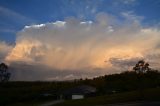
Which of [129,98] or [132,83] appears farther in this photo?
[132,83]

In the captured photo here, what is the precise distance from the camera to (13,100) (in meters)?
115

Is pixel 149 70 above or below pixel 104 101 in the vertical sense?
above

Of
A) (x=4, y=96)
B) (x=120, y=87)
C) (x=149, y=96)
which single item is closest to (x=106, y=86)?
(x=120, y=87)

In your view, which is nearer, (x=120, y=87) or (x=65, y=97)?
(x=65, y=97)

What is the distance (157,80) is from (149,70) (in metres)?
18.3

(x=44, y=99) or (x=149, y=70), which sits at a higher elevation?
(x=149, y=70)

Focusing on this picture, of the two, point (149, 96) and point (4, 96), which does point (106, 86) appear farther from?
point (149, 96)

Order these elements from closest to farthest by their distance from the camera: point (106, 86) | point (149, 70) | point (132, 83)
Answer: point (132, 83)
point (106, 86)
point (149, 70)

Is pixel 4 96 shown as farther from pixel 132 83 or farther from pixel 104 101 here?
pixel 104 101

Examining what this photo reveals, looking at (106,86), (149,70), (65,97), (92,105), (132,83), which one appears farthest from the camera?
(149,70)

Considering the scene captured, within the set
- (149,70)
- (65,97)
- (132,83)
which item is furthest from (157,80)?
(65,97)

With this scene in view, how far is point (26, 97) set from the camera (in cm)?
11256

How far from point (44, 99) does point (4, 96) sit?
807 inches

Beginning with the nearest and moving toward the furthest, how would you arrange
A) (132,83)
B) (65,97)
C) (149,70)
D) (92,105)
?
(92,105)
(65,97)
(132,83)
(149,70)
